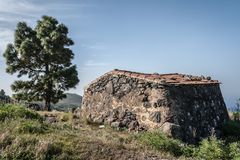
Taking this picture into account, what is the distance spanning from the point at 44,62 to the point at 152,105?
69.1 ft

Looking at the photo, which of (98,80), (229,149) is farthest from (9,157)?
(98,80)

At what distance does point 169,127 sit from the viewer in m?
19.4

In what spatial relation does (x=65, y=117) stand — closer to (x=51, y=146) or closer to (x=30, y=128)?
(x=30, y=128)

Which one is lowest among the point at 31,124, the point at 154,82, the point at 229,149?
the point at 229,149

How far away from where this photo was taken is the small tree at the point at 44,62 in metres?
39.2

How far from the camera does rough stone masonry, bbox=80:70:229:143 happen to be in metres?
20.5

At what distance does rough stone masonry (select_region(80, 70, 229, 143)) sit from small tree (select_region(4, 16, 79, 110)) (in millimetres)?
15097

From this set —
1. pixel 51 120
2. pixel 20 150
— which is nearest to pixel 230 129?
pixel 51 120

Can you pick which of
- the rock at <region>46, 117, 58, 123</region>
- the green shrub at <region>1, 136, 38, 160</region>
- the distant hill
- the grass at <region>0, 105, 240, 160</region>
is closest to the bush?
the grass at <region>0, 105, 240, 160</region>

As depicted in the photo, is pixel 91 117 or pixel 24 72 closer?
pixel 91 117

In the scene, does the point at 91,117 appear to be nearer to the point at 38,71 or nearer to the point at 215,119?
the point at 215,119

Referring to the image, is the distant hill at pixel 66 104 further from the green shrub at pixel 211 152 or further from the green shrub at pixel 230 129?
the green shrub at pixel 211 152

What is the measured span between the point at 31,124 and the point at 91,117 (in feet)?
29.2

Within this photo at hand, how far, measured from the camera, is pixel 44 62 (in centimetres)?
3994
